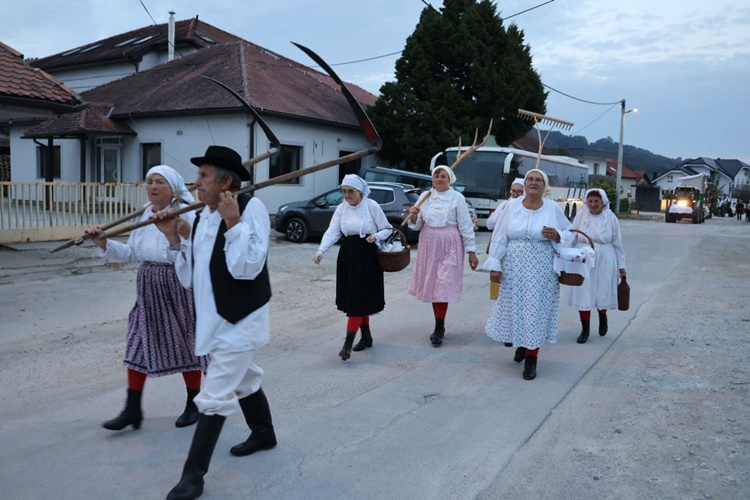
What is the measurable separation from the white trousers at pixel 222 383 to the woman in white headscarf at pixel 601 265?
4804 millimetres

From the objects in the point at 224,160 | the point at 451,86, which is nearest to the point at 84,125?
the point at 451,86

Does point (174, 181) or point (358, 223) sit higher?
point (174, 181)

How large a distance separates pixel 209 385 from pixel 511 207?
3.51 metres

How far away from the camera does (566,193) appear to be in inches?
1061

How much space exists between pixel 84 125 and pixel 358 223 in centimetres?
1813

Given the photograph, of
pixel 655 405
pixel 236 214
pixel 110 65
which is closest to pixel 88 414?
pixel 236 214

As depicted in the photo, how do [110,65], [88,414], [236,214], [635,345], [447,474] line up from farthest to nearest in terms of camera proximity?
1. [110,65]
2. [635,345]
3. [88,414]
4. [447,474]
5. [236,214]

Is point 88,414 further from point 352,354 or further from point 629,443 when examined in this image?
point 629,443

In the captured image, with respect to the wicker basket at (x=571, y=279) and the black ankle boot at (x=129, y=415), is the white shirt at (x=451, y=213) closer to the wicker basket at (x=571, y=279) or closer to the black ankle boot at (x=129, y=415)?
the wicker basket at (x=571, y=279)

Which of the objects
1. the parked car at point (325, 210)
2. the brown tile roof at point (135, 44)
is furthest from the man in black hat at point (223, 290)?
the brown tile roof at point (135, 44)

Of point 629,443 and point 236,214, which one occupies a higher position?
point 236,214

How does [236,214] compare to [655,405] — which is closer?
[236,214]

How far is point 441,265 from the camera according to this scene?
6.95m

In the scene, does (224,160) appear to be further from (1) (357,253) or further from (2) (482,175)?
(2) (482,175)
